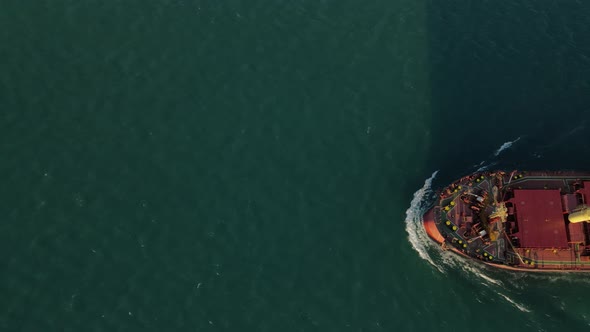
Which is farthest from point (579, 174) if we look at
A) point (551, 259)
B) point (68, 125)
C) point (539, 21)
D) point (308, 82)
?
point (68, 125)

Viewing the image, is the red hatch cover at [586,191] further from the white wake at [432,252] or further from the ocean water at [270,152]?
the white wake at [432,252]

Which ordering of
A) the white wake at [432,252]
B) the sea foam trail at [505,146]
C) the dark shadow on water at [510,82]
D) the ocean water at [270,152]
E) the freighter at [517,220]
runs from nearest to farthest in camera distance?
1. the ocean water at [270,152]
2. the freighter at [517,220]
3. the white wake at [432,252]
4. the sea foam trail at [505,146]
5. the dark shadow on water at [510,82]

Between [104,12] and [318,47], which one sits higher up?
[104,12]

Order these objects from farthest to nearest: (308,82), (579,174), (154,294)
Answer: (308,82), (579,174), (154,294)

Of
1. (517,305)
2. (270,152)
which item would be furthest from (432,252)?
(270,152)

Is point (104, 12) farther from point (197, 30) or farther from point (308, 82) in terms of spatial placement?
point (308, 82)

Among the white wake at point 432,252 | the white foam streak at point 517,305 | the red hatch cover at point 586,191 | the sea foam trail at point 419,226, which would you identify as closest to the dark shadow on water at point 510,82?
the sea foam trail at point 419,226

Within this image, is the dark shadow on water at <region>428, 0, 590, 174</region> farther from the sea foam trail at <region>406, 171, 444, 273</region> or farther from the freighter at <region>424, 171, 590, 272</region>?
the sea foam trail at <region>406, 171, 444, 273</region>
